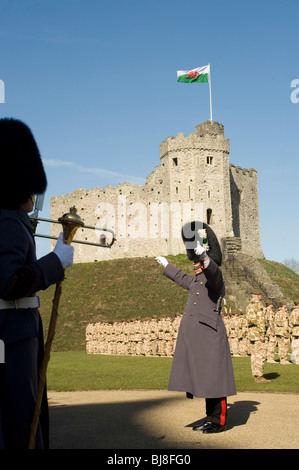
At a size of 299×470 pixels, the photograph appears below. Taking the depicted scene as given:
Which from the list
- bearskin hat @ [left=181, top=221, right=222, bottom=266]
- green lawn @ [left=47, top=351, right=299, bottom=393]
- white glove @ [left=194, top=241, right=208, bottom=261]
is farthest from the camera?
green lawn @ [left=47, top=351, right=299, bottom=393]

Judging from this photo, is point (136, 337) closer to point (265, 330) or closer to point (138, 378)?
point (138, 378)

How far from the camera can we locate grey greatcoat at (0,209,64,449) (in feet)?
9.70

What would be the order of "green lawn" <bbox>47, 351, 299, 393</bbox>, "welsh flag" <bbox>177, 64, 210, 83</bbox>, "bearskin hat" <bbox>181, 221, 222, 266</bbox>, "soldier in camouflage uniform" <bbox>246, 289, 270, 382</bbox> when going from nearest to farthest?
1. "bearskin hat" <bbox>181, 221, 222, 266</bbox>
2. "green lawn" <bbox>47, 351, 299, 393</bbox>
3. "soldier in camouflage uniform" <bbox>246, 289, 270, 382</bbox>
4. "welsh flag" <bbox>177, 64, 210, 83</bbox>

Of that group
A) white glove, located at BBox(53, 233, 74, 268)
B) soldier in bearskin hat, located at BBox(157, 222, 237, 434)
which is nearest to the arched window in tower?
soldier in bearskin hat, located at BBox(157, 222, 237, 434)

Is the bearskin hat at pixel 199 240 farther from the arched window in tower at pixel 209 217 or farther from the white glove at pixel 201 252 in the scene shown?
the arched window in tower at pixel 209 217

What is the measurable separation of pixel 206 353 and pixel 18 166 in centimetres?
321

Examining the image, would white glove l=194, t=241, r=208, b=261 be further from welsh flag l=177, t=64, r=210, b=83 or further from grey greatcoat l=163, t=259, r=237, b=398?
welsh flag l=177, t=64, r=210, b=83

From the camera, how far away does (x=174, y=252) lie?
4759cm

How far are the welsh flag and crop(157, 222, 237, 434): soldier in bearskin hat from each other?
39.3 m

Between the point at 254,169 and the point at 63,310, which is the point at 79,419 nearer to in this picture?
the point at 63,310

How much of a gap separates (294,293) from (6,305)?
3913cm

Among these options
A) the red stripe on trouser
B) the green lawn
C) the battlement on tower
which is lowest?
the green lawn

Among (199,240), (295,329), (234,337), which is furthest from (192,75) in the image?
(199,240)

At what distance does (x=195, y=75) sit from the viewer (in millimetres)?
43281
